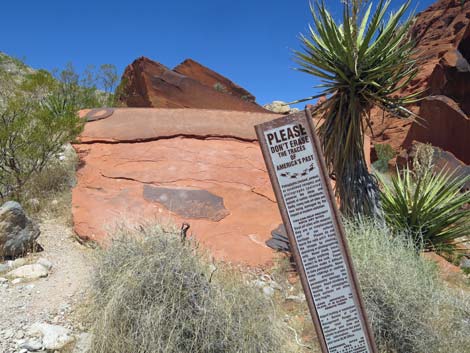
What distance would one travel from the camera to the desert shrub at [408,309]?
3.65 m

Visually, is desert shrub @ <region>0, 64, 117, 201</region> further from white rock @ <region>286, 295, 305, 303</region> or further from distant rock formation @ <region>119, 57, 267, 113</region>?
distant rock formation @ <region>119, 57, 267, 113</region>

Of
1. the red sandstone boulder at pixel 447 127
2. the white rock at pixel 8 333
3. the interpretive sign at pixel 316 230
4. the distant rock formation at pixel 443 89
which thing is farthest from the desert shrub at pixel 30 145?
the red sandstone boulder at pixel 447 127

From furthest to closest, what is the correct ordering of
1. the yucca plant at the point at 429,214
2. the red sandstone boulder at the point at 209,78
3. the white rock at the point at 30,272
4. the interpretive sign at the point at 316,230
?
the red sandstone boulder at the point at 209,78
the yucca plant at the point at 429,214
the white rock at the point at 30,272
the interpretive sign at the point at 316,230

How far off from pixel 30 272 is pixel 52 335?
123 centimetres

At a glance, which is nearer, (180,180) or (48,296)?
(48,296)

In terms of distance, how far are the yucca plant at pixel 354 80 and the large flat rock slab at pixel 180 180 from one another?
1226mm

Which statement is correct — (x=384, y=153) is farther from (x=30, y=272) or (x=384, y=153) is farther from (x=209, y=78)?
(x=30, y=272)

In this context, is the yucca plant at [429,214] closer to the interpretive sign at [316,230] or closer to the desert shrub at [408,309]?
the desert shrub at [408,309]

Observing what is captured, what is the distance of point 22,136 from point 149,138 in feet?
6.91

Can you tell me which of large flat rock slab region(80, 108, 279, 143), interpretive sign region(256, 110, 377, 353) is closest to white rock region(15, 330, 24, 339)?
interpretive sign region(256, 110, 377, 353)

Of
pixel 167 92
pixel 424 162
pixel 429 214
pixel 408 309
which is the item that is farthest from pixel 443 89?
pixel 408 309

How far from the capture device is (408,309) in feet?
12.4

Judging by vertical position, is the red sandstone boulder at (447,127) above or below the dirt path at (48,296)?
above

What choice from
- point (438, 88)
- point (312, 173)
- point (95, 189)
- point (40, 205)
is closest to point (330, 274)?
point (312, 173)
